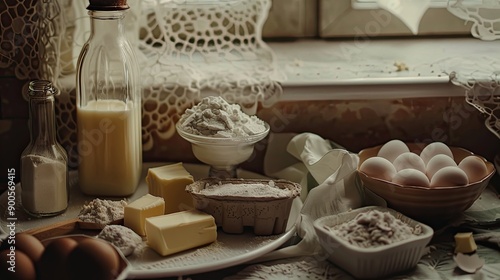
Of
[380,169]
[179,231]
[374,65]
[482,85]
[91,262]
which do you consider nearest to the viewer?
[91,262]

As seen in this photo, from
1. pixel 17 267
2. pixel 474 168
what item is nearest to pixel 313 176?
pixel 474 168

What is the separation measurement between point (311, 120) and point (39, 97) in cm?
A: 43

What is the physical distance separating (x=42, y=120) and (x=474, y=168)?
576 mm

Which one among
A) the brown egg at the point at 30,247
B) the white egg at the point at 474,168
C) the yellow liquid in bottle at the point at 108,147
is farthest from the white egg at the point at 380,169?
the brown egg at the point at 30,247

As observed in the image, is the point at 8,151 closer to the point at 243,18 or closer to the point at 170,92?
the point at 170,92

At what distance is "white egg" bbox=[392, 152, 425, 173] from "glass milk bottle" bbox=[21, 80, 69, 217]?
17.6 inches

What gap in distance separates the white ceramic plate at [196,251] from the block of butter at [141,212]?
0.13ft

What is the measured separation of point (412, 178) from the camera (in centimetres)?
101

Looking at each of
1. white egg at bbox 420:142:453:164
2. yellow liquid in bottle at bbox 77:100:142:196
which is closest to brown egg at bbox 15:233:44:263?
yellow liquid in bottle at bbox 77:100:142:196

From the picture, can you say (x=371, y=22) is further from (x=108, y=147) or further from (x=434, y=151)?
(x=108, y=147)

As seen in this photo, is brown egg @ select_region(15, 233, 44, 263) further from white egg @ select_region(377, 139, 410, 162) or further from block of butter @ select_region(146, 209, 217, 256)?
white egg @ select_region(377, 139, 410, 162)

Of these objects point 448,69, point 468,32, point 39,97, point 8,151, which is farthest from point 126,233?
point 468,32

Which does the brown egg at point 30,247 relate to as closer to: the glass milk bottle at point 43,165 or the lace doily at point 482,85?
the glass milk bottle at point 43,165

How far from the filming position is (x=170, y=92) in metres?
1.18
